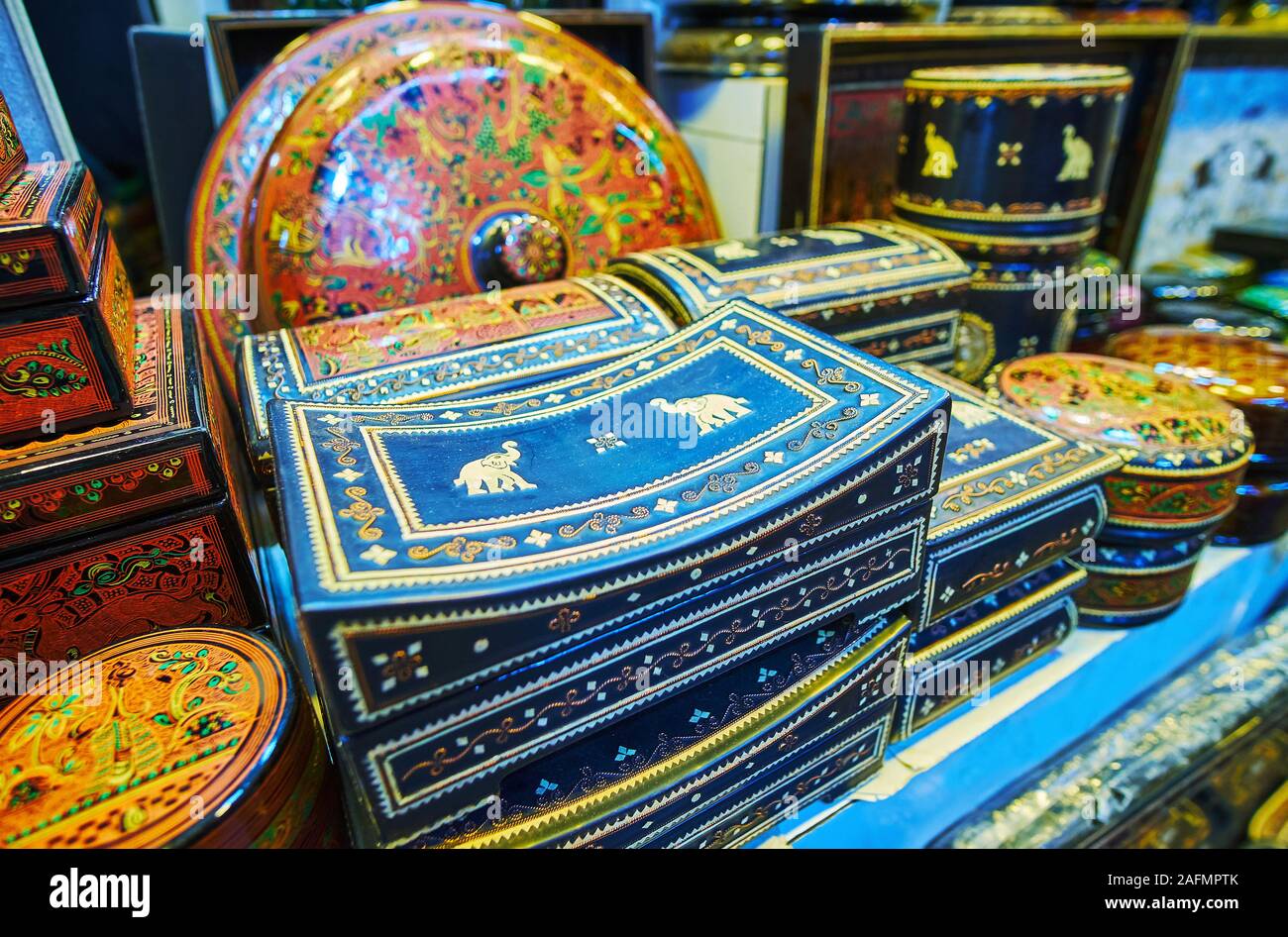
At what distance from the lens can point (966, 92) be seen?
1.55 meters

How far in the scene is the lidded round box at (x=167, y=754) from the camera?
643mm

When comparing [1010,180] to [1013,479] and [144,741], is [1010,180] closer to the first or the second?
[1013,479]

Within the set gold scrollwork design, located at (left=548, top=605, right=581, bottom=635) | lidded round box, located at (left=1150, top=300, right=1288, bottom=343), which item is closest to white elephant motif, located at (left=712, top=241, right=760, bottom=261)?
gold scrollwork design, located at (left=548, top=605, right=581, bottom=635)

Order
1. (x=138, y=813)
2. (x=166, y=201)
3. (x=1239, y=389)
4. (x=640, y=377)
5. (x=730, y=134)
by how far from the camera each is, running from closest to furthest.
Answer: (x=138, y=813), (x=640, y=377), (x=1239, y=389), (x=166, y=201), (x=730, y=134)

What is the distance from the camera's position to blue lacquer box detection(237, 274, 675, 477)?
110 centimetres

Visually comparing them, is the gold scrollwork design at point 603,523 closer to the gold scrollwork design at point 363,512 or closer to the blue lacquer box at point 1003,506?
the gold scrollwork design at point 363,512

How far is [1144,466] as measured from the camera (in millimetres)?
1255

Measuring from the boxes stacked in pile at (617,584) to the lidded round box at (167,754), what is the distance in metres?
0.09

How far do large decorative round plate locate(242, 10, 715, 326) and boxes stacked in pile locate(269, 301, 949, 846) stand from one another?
1.96ft

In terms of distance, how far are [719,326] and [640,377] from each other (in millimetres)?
177

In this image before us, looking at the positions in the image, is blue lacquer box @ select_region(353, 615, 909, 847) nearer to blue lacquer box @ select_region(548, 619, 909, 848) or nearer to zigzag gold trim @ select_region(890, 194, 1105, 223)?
blue lacquer box @ select_region(548, 619, 909, 848)
